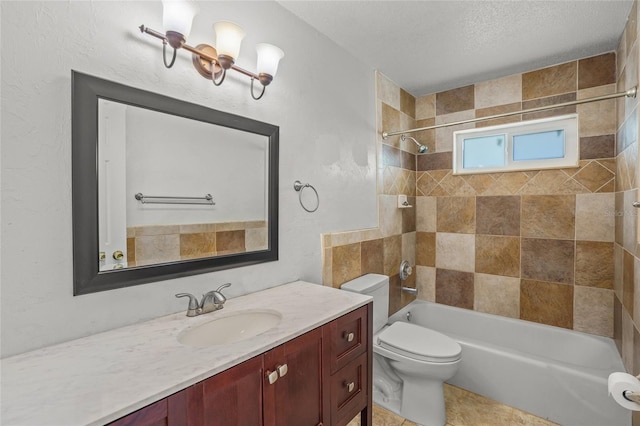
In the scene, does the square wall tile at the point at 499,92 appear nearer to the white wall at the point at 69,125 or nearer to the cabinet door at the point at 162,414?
the white wall at the point at 69,125

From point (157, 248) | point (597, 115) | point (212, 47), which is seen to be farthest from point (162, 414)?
point (597, 115)

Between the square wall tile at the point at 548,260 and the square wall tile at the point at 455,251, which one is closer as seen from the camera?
the square wall tile at the point at 548,260

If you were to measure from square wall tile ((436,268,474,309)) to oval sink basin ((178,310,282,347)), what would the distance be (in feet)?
7.12

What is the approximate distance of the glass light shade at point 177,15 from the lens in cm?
105

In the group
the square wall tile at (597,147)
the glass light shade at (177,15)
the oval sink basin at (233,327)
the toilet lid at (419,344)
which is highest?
the glass light shade at (177,15)

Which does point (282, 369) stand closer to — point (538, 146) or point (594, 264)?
point (594, 264)

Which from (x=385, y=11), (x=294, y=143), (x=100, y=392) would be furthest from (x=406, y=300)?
(x=100, y=392)

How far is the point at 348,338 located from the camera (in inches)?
52.4

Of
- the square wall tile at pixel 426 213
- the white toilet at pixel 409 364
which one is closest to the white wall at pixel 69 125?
the white toilet at pixel 409 364

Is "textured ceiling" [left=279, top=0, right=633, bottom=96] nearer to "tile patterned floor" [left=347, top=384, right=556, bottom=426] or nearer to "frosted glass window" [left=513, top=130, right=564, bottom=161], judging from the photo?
"frosted glass window" [left=513, top=130, right=564, bottom=161]

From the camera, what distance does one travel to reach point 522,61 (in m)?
2.30

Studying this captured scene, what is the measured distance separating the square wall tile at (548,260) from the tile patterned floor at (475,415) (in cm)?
105

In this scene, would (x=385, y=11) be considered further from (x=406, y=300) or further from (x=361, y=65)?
(x=406, y=300)

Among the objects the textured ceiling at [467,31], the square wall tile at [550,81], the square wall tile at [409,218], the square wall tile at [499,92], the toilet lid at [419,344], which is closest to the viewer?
the textured ceiling at [467,31]
